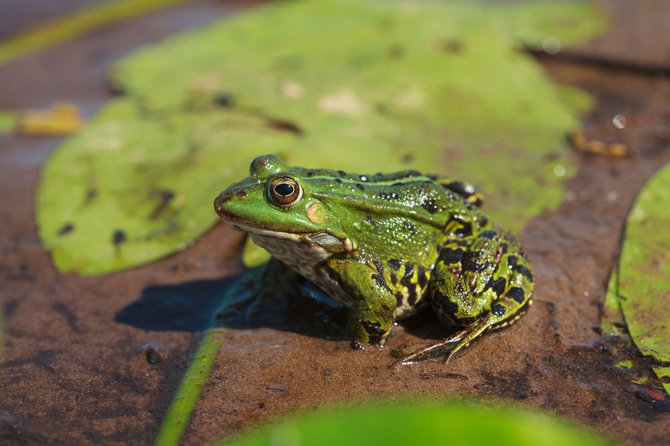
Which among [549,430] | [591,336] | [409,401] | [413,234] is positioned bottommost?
[409,401]

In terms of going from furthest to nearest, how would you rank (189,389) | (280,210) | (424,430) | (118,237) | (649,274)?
(118,237)
(649,274)
(280,210)
(189,389)
(424,430)

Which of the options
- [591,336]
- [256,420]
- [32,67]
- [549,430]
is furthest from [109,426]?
[32,67]

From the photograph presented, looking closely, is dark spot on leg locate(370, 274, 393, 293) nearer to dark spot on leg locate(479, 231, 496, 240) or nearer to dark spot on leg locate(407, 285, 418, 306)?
dark spot on leg locate(407, 285, 418, 306)

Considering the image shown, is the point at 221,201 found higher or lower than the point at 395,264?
higher

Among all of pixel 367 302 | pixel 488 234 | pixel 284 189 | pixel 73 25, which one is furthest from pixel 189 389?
pixel 73 25

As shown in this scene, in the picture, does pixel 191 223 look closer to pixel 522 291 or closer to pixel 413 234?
pixel 413 234

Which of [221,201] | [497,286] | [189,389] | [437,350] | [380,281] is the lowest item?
[189,389]

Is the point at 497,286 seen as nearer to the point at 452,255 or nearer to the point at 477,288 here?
the point at 477,288
